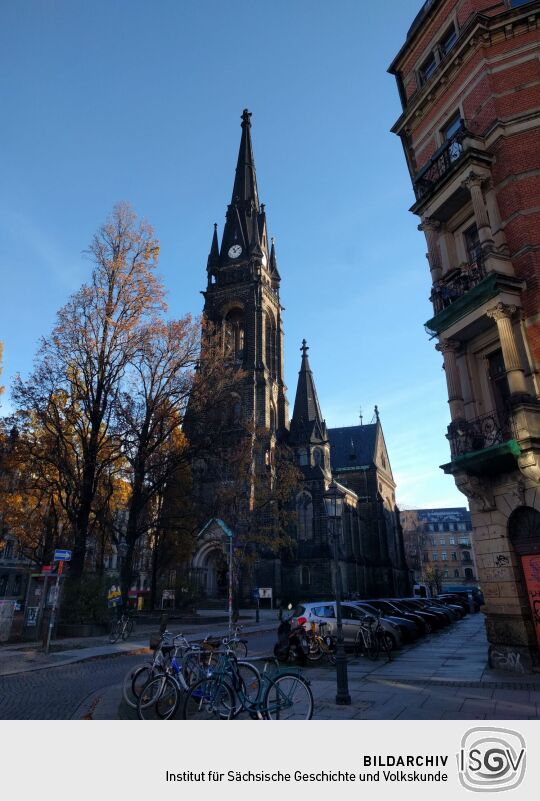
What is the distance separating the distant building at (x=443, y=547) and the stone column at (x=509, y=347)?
89084 mm

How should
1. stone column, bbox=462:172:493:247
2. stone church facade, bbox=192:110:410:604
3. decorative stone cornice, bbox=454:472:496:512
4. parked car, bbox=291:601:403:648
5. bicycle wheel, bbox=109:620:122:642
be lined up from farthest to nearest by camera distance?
stone church facade, bbox=192:110:410:604
bicycle wheel, bbox=109:620:122:642
parked car, bbox=291:601:403:648
stone column, bbox=462:172:493:247
decorative stone cornice, bbox=454:472:496:512

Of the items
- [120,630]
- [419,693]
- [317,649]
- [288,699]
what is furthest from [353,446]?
[288,699]

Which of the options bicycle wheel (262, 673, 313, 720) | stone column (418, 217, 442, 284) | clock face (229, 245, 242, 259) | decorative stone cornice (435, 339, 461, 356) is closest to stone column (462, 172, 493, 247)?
stone column (418, 217, 442, 284)

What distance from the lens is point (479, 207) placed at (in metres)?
12.0

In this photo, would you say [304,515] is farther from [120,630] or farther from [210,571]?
[120,630]

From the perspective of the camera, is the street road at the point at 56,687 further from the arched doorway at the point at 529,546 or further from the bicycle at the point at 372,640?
the arched doorway at the point at 529,546

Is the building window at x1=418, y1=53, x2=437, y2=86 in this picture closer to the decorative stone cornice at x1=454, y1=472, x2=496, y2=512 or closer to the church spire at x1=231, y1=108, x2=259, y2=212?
the decorative stone cornice at x1=454, y1=472, x2=496, y2=512

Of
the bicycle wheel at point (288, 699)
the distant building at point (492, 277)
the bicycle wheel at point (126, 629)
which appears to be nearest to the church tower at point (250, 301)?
the bicycle wheel at point (126, 629)

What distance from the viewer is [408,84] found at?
1645 cm

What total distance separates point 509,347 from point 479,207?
373 centimetres

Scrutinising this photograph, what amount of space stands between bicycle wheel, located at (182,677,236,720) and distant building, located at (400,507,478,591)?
92669mm

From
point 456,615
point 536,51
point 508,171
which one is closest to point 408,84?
point 536,51

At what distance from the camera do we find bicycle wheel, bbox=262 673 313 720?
6.22 m
